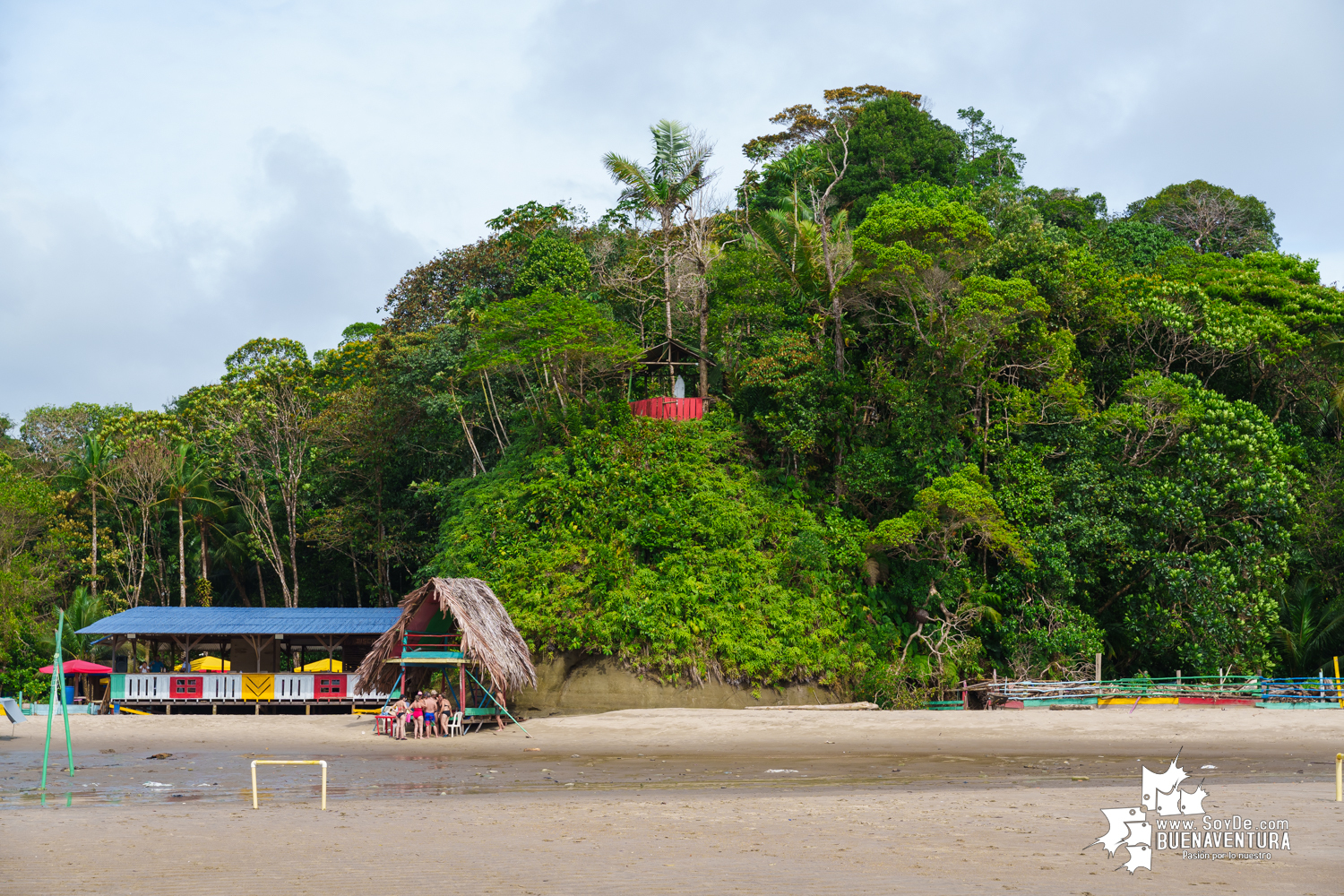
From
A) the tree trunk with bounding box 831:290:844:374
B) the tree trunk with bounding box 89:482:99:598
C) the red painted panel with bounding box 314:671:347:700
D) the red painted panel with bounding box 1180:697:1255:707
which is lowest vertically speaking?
the red painted panel with bounding box 1180:697:1255:707

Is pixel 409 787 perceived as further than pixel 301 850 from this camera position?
Yes

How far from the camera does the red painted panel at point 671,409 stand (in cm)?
2909

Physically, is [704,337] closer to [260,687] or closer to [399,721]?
[399,721]

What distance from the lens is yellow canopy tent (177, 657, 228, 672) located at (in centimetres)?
2919

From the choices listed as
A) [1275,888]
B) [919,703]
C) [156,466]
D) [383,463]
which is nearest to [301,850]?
[1275,888]

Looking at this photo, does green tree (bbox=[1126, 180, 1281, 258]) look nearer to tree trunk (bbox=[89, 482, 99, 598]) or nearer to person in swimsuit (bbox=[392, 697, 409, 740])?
person in swimsuit (bbox=[392, 697, 409, 740])

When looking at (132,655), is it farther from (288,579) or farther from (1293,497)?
(1293,497)

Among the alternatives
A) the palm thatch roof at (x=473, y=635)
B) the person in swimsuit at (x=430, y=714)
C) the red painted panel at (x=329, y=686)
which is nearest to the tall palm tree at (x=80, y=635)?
the red painted panel at (x=329, y=686)

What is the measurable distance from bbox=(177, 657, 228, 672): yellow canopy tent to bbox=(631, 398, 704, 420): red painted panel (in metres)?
14.1

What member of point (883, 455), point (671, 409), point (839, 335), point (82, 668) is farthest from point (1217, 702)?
point (82, 668)

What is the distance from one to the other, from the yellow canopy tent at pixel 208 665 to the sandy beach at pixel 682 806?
29.6 feet

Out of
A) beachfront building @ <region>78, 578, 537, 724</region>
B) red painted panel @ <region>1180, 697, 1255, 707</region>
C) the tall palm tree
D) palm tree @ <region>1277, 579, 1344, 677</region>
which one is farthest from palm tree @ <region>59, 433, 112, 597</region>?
palm tree @ <region>1277, 579, 1344, 677</region>

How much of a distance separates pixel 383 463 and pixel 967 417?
2070 centimetres

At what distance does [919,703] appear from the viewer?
78.3ft
